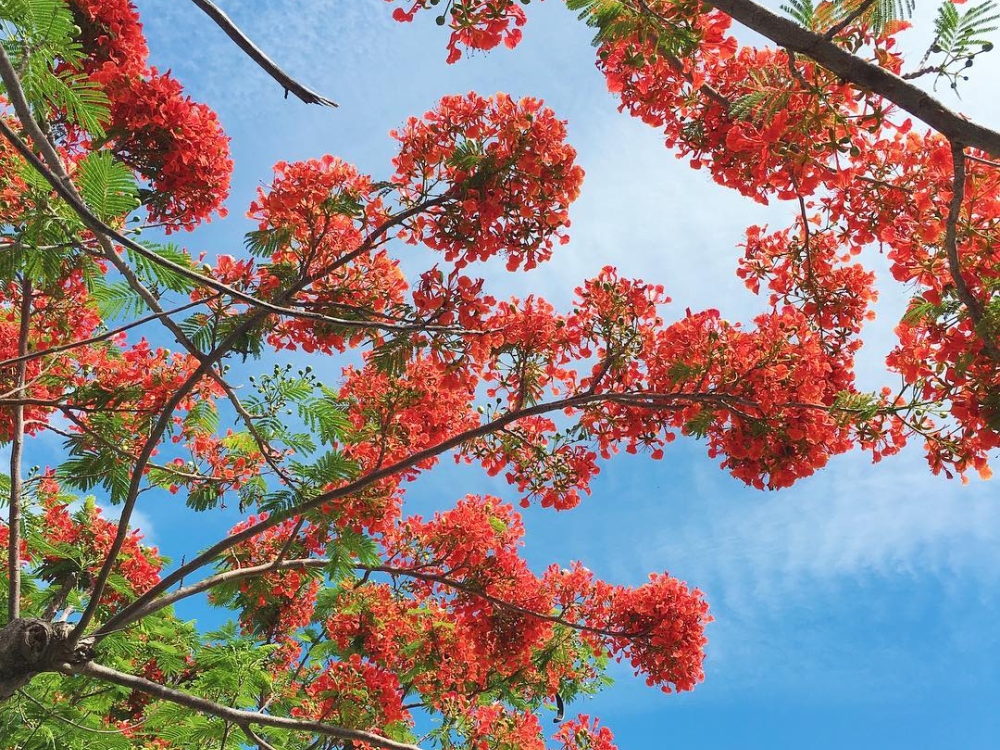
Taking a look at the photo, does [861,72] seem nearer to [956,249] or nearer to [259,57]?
[956,249]

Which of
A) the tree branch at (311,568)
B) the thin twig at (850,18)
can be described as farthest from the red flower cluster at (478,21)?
the tree branch at (311,568)

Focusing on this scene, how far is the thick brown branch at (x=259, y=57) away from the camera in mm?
Answer: 2398

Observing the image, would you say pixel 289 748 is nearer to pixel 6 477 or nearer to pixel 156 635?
pixel 156 635

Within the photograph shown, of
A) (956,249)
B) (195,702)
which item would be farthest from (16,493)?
(956,249)

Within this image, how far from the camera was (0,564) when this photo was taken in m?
6.41

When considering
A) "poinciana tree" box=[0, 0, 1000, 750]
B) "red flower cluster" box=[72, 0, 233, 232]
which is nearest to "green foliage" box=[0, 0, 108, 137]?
"poinciana tree" box=[0, 0, 1000, 750]

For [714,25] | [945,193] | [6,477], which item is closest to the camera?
[714,25]

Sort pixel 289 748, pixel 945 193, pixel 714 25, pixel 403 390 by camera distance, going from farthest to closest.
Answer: pixel 289 748, pixel 403 390, pixel 945 193, pixel 714 25

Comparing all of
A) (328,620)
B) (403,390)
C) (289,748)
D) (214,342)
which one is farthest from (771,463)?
(289,748)

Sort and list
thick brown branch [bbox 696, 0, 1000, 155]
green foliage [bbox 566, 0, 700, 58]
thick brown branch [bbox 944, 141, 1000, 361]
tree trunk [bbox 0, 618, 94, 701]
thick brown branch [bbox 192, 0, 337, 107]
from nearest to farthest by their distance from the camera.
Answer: thick brown branch [bbox 192, 0, 337, 107]
thick brown branch [bbox 696, 0, 1000, 155]
thick brown branch [bbox 944, 141, 1000, 361]
green foliage [bbox 566, 0, 700, 58]
tree trunk [bbox 0, 618, 94, 701]

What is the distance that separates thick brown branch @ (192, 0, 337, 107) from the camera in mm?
2398

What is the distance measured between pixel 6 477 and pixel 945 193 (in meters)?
7.05

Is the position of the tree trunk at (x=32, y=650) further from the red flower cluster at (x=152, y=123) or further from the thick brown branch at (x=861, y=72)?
the thick brown branch at (x=861, y=72)

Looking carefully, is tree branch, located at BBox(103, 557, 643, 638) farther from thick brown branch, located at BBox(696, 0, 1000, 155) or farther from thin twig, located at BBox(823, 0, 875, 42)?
thin twig, located at BBox(823, 0, 875, 42)
